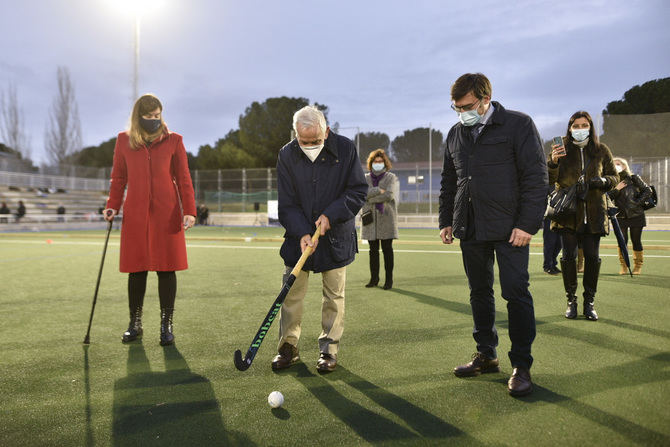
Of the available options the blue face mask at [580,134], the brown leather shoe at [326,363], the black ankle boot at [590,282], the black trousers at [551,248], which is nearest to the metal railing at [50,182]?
the black trousers at [551,248]

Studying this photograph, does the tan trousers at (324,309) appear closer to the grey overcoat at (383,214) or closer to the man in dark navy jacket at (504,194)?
the man in dark navy jacket at (504,194)

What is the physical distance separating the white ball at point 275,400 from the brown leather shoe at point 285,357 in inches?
24.3

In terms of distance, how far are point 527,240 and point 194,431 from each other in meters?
2.13

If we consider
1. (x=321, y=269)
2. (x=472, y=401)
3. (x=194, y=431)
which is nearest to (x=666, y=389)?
(x=472, y=401)

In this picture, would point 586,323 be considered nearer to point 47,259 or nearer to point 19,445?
point 19,445

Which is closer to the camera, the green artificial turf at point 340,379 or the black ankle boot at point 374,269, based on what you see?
the green artificial turf at point 340,379

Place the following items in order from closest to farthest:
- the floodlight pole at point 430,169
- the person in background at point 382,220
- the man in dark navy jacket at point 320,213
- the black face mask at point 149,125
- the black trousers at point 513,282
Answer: the black trousers at point 513,282 < the man in dark navy jacket at point 320,213 < the black face mask at point 149,125 < the person in background at point 382,220 < the floodlight pole at point 430,169

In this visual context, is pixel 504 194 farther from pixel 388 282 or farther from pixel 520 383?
pixel 388 282

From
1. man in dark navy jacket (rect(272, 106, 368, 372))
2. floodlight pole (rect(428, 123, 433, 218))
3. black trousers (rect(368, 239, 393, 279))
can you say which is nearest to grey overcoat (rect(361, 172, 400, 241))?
black trousers (rect(368, 239, 393, 279))

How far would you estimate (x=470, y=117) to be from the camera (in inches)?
116

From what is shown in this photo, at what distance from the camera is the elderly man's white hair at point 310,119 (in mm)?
3098

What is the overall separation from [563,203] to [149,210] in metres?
3.72

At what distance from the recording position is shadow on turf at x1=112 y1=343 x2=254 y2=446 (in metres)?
2.29

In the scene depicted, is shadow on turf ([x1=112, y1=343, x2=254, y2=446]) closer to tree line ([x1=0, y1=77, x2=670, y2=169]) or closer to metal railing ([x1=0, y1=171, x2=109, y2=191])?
tree line ([x1=0, y1=77, x2=670, y2=169])
